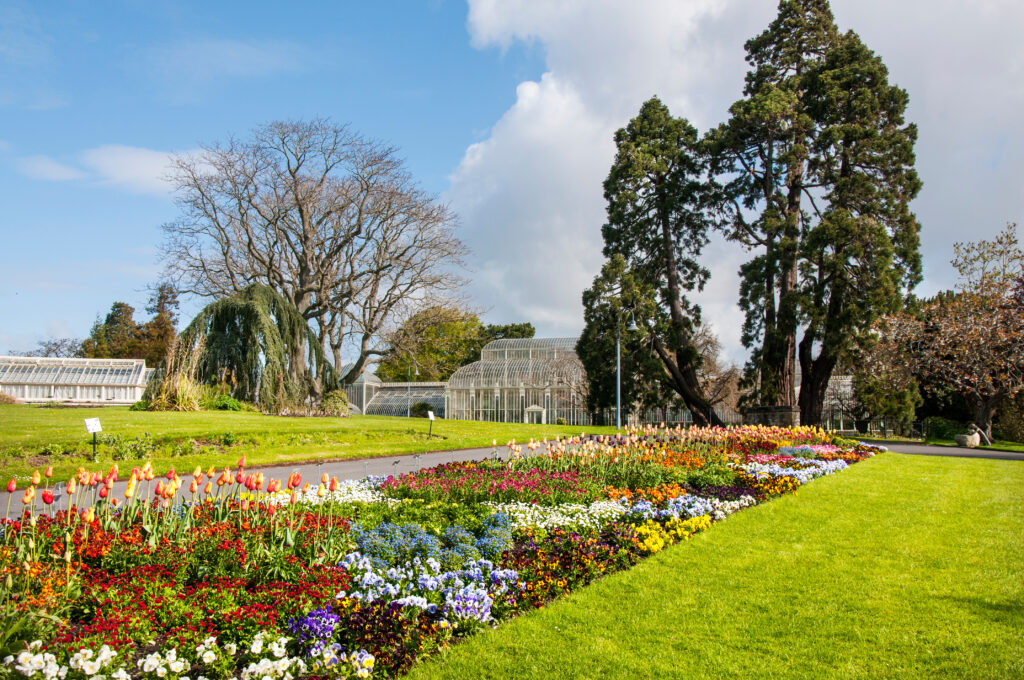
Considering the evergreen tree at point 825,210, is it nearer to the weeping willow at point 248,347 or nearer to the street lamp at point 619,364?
the street lamp at point 619,364

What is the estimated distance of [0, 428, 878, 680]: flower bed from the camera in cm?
329

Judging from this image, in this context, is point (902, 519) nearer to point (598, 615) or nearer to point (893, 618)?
point (893, 618)

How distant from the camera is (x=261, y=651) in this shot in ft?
11.1

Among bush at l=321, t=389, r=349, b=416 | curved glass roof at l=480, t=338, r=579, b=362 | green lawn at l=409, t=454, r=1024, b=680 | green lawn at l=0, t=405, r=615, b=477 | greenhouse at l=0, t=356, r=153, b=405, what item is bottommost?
green lawn at l=409, t=454, r=1024, b=680

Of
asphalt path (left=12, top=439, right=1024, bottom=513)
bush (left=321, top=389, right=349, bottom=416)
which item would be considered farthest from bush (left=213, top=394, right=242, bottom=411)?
asphalt path (left=12, top=439, right=1024, bottom=513)

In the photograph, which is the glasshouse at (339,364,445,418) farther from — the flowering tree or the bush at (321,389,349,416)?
the flowering tree

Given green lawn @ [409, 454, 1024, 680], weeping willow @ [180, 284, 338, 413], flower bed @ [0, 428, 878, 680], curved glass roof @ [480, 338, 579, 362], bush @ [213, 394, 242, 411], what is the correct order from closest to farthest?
flower bed @ [0, 428, 878, 680]
green lawn @ [409, 454, 1024, 680]
bush @ [213, 394, 242, 411]
weeping willow @ [180, 284, 338, 413]
curved glass roof @ [480, 338, 579, 362]

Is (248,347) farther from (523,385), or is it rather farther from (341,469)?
(523,385)

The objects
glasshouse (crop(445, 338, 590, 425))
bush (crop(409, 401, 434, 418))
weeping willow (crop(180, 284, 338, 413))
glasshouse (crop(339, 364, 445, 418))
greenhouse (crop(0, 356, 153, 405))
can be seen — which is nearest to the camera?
weeping willow (crop(180, 284, 338, 413))

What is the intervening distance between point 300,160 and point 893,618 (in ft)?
88.2

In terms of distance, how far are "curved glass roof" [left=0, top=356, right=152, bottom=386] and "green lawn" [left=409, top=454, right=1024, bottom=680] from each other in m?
33.7

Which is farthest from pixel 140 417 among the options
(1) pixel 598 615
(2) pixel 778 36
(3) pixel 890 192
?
(2) pixel 778 36

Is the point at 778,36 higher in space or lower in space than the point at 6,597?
higher

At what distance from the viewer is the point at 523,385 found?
3466 cm
